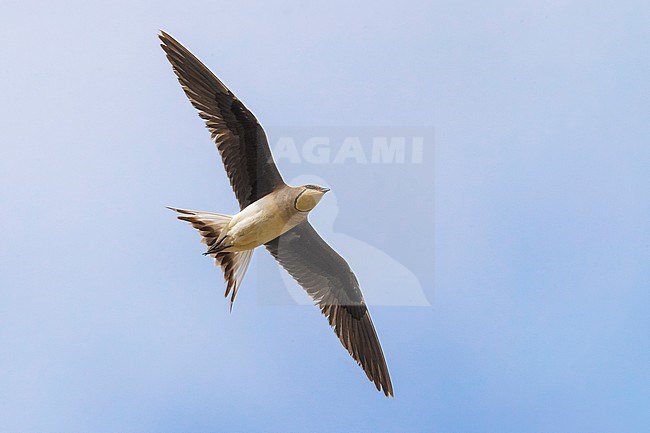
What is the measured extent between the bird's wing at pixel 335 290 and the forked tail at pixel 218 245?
0.57m

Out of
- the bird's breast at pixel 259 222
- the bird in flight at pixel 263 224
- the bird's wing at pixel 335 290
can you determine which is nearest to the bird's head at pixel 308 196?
the bird in flight at pixel 263 224

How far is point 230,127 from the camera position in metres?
8.53

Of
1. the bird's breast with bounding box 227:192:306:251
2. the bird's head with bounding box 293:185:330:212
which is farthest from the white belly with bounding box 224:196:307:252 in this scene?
the bird's head with bounding box 293:185:330:212

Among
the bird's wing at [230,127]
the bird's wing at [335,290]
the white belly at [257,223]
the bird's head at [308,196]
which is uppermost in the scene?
the bird's wing at [230,127]

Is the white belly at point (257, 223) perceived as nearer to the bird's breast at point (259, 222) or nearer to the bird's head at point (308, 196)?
the bird's breast at point (259, 222)

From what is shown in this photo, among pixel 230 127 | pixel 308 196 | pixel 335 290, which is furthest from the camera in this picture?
pixel 335 290

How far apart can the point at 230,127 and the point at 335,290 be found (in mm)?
2283

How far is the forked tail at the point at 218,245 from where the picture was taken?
331 inches

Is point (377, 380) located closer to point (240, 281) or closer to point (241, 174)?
point (240, 281)

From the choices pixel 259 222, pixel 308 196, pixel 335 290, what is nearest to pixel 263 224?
pixel 259 222

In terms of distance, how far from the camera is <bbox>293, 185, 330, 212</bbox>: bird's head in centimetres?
805

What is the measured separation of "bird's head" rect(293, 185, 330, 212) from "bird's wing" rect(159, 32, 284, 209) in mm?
502

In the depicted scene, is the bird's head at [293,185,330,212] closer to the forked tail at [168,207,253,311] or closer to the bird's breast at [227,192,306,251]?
the bird's breast at [227,192,306,251]

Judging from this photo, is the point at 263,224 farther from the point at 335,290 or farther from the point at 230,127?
the point at 335,290
